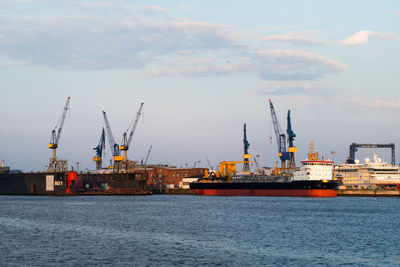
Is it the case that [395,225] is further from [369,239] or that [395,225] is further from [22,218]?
[22,218]

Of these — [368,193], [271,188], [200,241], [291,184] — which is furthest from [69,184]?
[200,241]

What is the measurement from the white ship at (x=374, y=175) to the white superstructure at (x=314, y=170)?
147 ft

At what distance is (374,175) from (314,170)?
→ 5126cm

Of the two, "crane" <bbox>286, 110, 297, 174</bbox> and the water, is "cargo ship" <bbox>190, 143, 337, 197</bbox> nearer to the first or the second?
"crane" <bbox>286, 110, 297, 174</bbox>

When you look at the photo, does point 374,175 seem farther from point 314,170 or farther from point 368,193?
point 314,170

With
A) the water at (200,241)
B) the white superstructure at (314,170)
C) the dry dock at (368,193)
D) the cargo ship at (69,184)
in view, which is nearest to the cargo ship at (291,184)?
the white superstructure at (314,170)

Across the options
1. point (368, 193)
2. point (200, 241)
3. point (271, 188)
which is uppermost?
point (271, 188)

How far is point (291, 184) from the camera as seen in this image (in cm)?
13525

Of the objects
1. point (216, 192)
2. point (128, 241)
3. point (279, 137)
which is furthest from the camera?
point (279, 137)

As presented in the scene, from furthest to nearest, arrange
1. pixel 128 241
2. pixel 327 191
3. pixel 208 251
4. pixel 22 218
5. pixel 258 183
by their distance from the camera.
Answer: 1. pixel 258 183
2. pixel 327 191
3. pixel 22 218
4. pixel 128 241
5. pixel 208 251

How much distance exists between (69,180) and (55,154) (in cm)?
3256

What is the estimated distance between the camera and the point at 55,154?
187m

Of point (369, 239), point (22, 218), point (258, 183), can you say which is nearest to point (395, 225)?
point (369, 239)

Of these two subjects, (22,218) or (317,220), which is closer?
(317,220)
